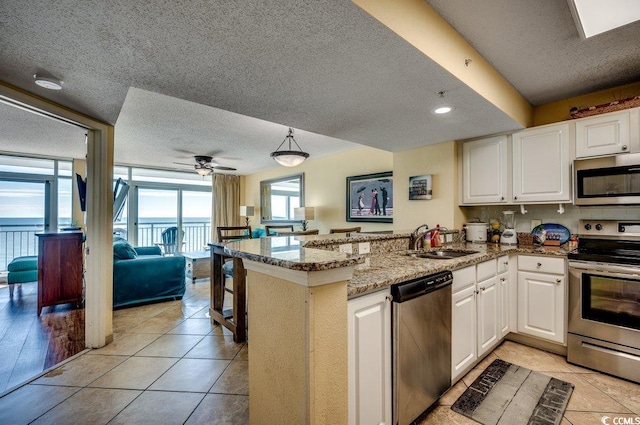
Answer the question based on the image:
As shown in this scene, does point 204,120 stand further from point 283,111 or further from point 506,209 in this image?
point 506,209

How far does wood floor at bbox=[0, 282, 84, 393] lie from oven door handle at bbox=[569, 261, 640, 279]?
4191 mm

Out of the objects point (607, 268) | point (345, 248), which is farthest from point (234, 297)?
point (607, 268)

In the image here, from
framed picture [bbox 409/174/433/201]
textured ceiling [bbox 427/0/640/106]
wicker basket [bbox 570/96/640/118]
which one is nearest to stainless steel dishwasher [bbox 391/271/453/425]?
textured ceiling [bbox 427/0/640/106]

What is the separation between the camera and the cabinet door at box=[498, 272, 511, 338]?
7.76ft

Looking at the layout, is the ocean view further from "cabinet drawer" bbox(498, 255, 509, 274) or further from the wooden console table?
"cabinet drawer" bbox(498, 255, 509, 274)

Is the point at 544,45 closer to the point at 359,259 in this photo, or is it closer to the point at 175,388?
the point at 359,259

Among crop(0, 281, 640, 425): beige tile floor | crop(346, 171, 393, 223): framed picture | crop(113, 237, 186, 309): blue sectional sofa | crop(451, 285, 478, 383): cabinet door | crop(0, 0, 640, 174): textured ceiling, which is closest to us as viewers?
crop(0, 0, 640, 174): textured ceiling

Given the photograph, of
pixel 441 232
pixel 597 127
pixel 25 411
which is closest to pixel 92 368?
pixel 25 411

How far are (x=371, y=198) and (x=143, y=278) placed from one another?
11.4ft

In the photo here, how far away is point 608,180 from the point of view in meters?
2.19

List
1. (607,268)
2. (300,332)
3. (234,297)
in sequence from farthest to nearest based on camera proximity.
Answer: (234,297), (607,268), (300,332)

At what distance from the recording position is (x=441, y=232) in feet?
9.05

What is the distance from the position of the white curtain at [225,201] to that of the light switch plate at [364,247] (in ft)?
20.3

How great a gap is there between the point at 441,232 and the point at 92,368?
3.23m
